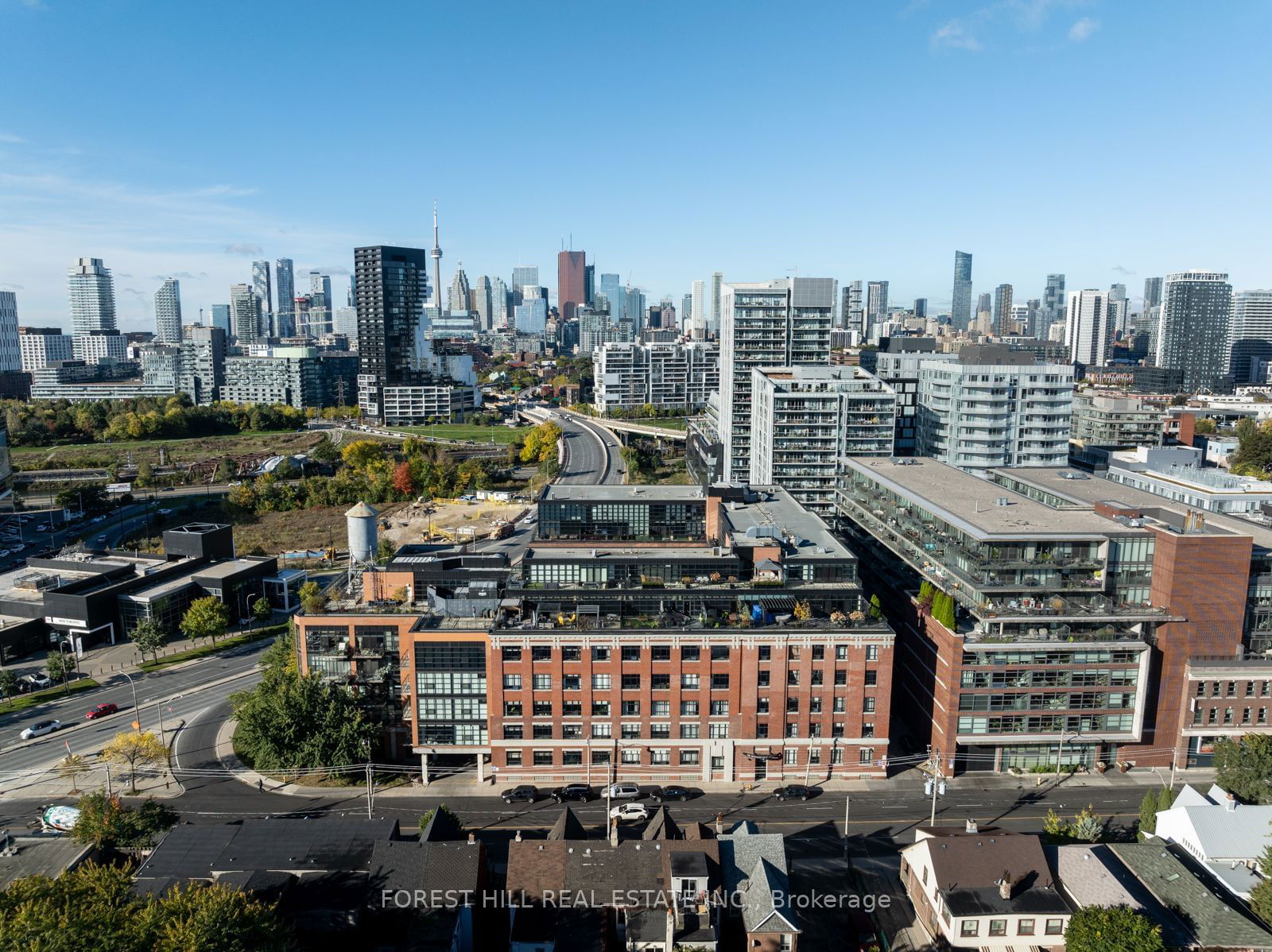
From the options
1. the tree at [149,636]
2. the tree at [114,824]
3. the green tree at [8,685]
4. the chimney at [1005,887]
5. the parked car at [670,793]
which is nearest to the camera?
the chimney at [1005,887]

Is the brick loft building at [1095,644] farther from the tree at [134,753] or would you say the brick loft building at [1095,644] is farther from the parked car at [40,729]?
the parked car at [40,729]

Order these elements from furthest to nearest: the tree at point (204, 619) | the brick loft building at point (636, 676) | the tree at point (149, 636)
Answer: the tree at point (204, 619) < the tree at point (149, 636) < the brick loft building at point (636, 676)

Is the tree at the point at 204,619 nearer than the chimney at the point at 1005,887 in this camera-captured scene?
No

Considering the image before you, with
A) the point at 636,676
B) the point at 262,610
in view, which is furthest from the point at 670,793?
the point at 262,610

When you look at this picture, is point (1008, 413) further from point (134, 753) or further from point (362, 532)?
point (134, 753)

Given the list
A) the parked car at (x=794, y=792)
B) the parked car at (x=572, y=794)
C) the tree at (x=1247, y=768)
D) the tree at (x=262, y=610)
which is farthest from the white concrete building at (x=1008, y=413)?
the tree at (x=262, y=610)

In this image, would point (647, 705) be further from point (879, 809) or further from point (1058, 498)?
point (1058, 498)

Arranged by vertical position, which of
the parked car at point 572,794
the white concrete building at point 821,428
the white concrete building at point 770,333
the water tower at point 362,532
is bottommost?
the parked car at point 572,794

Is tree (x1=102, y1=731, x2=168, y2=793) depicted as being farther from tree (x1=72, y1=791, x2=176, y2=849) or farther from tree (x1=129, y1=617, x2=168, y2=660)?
tree (x1=129, y1=617, x2=168, y2=660)
